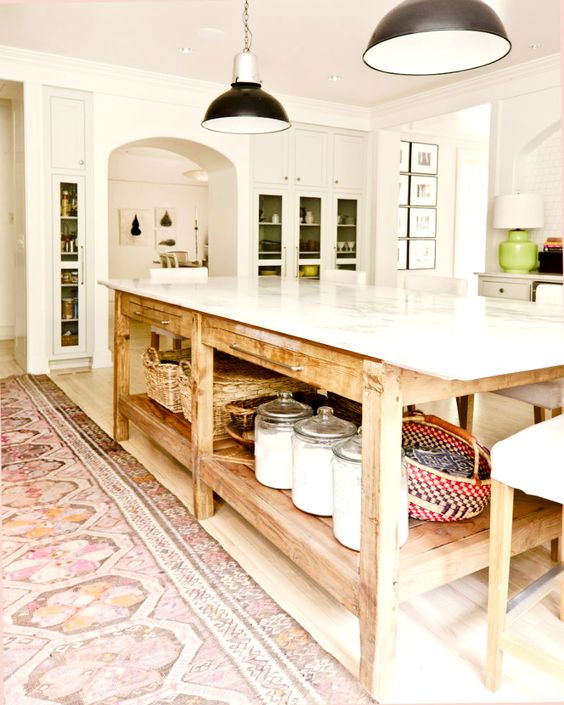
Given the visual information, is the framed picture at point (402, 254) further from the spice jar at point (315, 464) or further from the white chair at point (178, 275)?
the spice jar at point (315, 464)

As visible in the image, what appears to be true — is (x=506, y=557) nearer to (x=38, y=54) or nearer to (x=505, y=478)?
(x=505, y=478)

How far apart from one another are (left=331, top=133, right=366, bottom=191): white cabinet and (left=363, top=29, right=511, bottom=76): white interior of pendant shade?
4.32 meters

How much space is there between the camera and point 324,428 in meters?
1.80

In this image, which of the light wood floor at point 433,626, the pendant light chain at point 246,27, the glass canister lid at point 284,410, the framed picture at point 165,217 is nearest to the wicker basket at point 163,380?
the light wood floor at point 433,626

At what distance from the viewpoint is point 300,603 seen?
1768 millimetres

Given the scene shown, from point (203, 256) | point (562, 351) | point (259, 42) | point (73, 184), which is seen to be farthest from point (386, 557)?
point (203, 256)

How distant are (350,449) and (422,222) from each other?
6848 mm

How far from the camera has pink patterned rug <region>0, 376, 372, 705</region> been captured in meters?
1.41

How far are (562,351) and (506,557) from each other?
0.48 m

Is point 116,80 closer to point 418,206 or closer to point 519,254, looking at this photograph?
point 519,254

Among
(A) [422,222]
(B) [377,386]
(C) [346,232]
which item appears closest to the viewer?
(B) [377,386]

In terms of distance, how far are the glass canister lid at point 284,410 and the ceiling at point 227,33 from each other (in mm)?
2881

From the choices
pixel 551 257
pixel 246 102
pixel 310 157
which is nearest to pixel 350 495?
pixel 246 102

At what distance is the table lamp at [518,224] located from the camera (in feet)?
16.3
